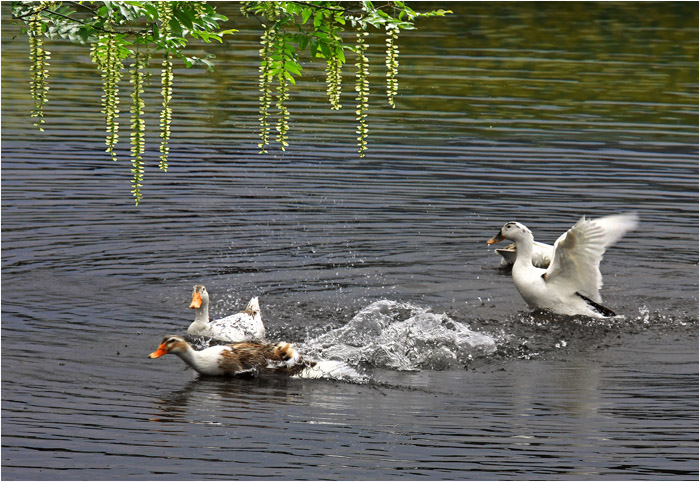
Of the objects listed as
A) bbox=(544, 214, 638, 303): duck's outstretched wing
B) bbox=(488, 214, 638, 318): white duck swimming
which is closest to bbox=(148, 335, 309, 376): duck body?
bbox=(488, 214, 638, 318): white duck swimming

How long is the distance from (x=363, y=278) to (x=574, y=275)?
2.54 metres

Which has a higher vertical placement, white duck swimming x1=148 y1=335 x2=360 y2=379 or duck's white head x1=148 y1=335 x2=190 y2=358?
duck's white head x1=148 y1=335 x2=190 y2=358

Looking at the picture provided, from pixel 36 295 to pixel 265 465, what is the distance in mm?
5428

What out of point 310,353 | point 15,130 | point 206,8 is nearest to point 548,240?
point 310,353

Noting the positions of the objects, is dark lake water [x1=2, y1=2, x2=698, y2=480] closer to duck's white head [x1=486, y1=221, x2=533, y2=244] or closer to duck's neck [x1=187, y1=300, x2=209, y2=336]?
duck's neck [x1=187, y1=300, x2=209, y2=336]

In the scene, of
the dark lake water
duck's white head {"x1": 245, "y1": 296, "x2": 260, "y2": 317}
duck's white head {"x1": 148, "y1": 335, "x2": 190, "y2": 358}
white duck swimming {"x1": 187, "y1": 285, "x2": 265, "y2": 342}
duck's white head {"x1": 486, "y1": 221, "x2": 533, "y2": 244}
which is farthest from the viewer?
duck's white head {"x1": 486, "y1": 221, "x2": 533, "y2": 244}

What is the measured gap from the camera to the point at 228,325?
12508mm

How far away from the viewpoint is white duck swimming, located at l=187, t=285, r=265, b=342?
1234 centimetres

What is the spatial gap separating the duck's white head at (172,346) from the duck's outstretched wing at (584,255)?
183 inches

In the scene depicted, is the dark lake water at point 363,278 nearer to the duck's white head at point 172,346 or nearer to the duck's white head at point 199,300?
the duck's white head at point 172,346

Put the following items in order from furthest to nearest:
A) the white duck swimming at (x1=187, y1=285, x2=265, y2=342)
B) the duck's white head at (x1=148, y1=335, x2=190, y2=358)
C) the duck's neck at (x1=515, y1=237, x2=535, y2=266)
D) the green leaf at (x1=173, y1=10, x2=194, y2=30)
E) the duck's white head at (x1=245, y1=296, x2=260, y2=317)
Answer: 1. the duck's neck at (x1=515, y1=237, x2=535, y2=266)
2. the duck's white head at (x1=245, y1=296, x2=260, y2=317)
3. the white duck swimming at (x1=187, y1=285, x2=265, y2=342)
4. the duck's white head at (x1=148, y1=335, x2=190, y2=358)
5. the green leaf at (x1=173, y1=10, x2=194, y2=30)

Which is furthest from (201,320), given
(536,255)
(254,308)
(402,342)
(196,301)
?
(536,255)

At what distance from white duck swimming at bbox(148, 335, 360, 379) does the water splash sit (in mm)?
393

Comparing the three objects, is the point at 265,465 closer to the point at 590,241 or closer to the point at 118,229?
the point at 590,241
